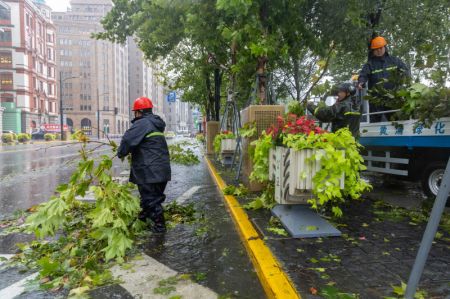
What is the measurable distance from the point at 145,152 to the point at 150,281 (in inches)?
78.7

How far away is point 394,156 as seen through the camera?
25.2ft

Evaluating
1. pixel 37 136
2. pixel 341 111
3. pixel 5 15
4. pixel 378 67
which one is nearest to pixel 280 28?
pixel 378 67

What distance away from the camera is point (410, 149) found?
7020 millimetres

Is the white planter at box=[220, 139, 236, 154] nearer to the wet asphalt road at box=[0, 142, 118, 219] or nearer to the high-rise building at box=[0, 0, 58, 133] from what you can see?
the wet asphalt road at box=[0, 142, 118, 219]

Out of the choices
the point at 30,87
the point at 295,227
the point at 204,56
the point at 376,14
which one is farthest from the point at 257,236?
the point at 30,87

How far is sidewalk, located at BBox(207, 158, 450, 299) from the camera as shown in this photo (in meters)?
3.29

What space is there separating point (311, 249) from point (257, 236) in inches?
28.8

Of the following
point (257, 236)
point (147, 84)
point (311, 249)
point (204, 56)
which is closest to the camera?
point (311, 249)

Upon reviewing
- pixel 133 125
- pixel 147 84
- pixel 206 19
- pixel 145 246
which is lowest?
pixel 145 246

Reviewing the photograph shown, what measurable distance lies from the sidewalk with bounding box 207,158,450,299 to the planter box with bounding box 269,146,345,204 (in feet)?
1.71

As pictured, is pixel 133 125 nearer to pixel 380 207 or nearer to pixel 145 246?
Answer: pixel 145 246

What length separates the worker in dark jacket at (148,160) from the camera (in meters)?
5.11

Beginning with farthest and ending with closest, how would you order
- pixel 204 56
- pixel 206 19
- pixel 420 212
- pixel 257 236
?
pixel 204 56
pixel 206 19
pixel 420 212
pixel 257 236

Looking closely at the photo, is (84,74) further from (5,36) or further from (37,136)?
(37,136)
